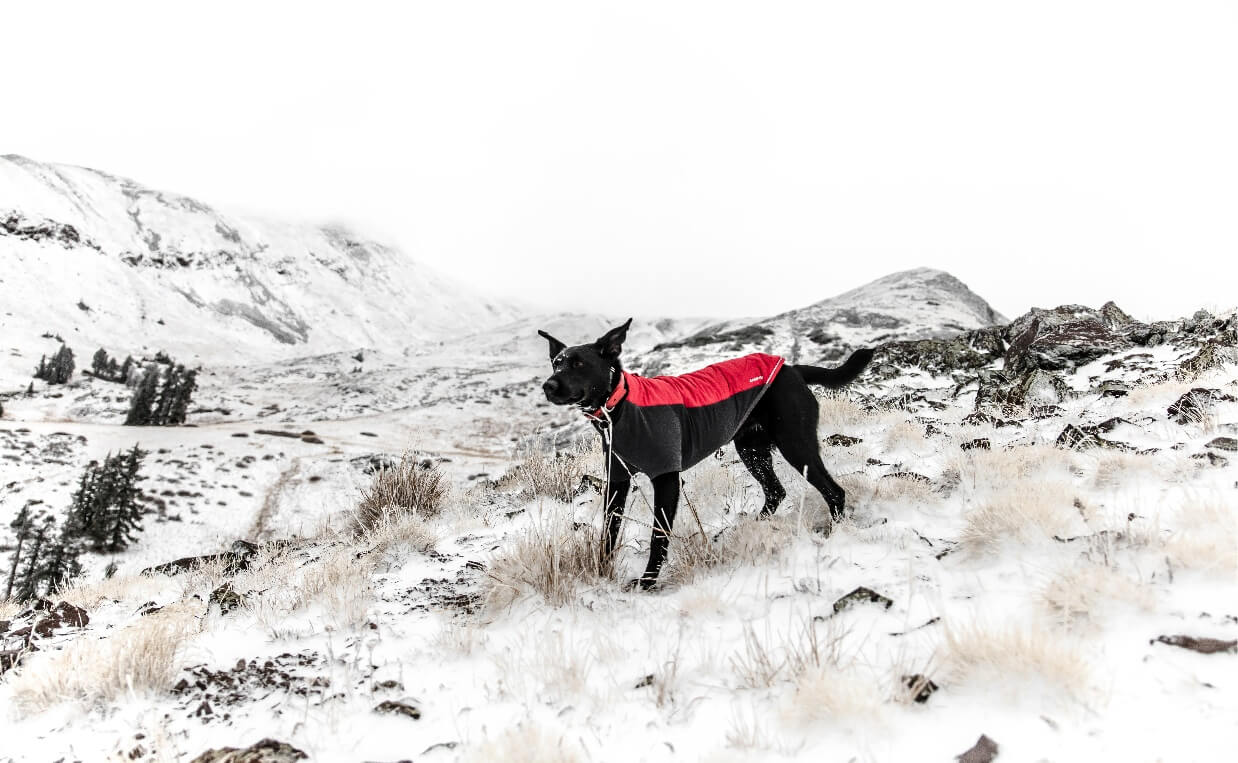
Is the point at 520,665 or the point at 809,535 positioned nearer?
the point at 520,665

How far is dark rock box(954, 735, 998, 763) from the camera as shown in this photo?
1583 mm

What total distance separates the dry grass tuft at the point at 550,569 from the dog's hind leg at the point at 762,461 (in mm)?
1491

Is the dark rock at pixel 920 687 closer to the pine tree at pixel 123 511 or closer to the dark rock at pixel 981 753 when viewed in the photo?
the dark rock at pixel 981 753

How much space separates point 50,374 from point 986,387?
8150 centimetres

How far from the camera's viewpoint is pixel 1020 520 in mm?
2688

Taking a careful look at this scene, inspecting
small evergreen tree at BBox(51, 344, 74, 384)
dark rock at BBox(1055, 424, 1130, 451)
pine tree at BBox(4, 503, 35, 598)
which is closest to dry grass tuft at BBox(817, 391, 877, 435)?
dark rock at BBox(1055, 424, 1130, 451)

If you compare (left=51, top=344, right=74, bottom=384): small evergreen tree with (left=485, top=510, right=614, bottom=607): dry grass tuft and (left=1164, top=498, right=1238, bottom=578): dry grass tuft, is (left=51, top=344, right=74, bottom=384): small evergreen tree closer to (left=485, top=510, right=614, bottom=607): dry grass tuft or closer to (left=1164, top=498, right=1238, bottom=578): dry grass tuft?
(left=485, top=510, right=614, bottom=607): dry grass tuft

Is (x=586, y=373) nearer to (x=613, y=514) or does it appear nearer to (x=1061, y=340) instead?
(x=613, y=514)

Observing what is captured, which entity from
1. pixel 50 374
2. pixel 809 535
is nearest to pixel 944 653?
pixel 809 535

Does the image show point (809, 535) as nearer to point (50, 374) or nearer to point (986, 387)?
point (986, 387)

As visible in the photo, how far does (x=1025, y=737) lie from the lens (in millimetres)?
1624

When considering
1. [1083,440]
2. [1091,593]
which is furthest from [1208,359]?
[1091,593]

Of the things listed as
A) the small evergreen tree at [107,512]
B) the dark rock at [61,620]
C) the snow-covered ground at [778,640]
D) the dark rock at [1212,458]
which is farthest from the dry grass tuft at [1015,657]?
the small evergreen tree at [107,512]

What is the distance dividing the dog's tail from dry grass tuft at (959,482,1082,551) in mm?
1302
